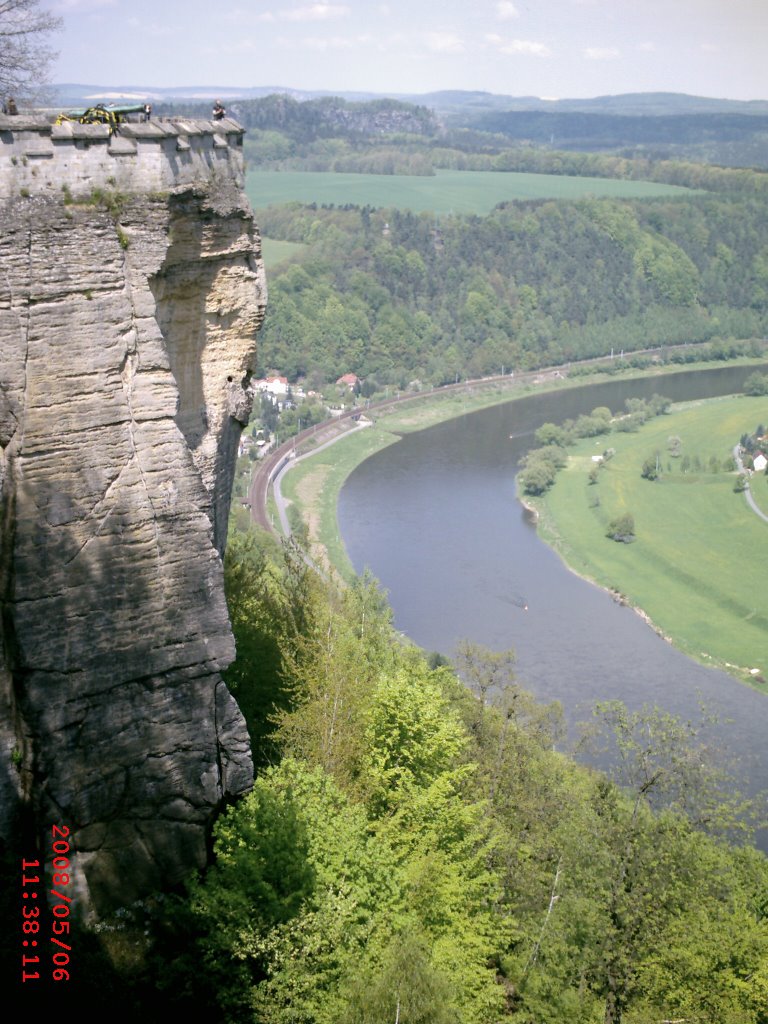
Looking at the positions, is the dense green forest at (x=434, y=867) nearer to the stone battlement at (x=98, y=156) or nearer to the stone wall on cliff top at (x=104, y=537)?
the stone wall on cliff top at (x=104, y=537)

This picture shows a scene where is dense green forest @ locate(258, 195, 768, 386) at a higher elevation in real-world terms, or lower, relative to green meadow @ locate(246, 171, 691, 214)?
lower

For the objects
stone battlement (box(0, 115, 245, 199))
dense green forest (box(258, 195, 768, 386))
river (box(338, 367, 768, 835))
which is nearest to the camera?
stone battlement (box(0, 115, 245, 199))

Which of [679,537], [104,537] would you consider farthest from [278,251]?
[104,537]

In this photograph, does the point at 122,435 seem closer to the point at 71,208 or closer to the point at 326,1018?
the point at 71,208
